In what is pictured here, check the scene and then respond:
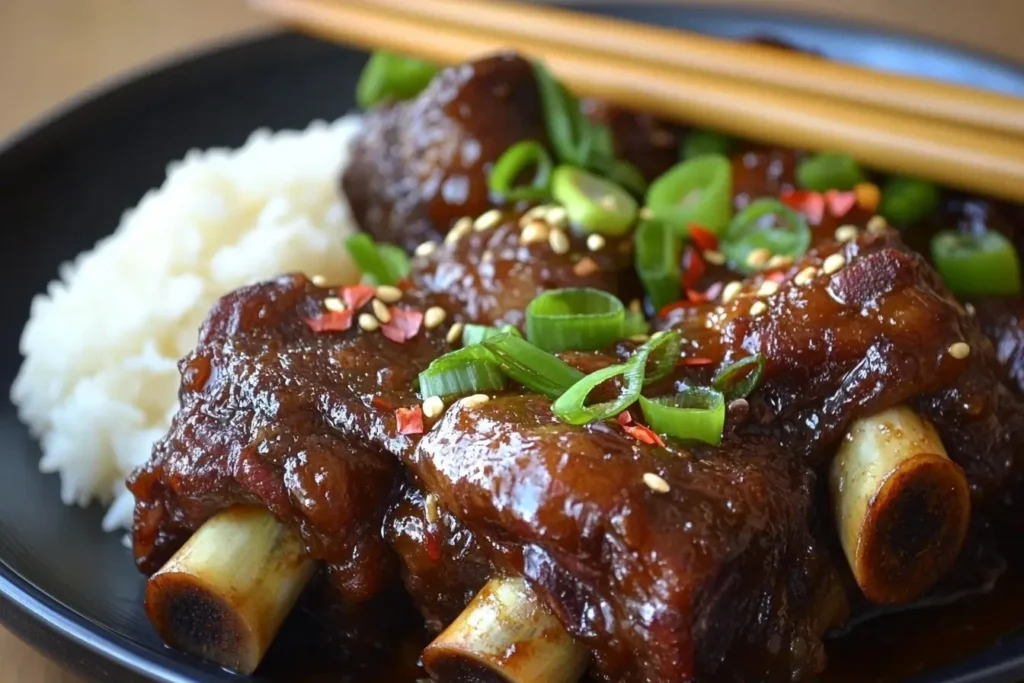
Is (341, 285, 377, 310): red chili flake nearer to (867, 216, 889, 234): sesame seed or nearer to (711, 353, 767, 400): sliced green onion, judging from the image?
(711, 353, 767, 400): sliced green onion

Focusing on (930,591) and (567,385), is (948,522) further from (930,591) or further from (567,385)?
(567,385)

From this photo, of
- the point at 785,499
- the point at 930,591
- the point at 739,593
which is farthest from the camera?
the point at 930,591

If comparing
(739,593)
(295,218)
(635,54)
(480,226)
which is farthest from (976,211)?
(295,218)

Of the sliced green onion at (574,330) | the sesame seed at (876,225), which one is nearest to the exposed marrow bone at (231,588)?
the sliced green onion at (574,330)

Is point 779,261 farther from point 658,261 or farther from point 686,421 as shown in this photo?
point 686,421

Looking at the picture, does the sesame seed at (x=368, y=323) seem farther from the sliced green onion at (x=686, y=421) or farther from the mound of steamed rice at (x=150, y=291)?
the mound of steamed rice at (x=150, y=291)

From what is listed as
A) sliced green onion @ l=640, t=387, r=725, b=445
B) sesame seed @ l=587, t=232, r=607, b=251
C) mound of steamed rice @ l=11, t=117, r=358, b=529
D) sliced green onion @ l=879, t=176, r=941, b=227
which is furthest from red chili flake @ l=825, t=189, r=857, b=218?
mound of steamed rice @ l=11, t=117, r=358, b=529
